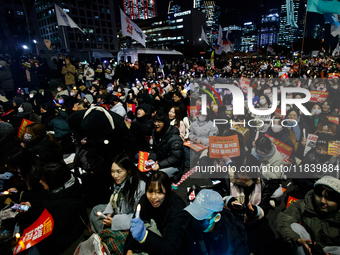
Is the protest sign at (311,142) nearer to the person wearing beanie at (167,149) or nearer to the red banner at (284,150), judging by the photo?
A: the red banner at (284,150)

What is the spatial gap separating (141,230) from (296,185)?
4.17 meters

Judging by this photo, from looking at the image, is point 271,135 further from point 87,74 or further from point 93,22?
point 93,22

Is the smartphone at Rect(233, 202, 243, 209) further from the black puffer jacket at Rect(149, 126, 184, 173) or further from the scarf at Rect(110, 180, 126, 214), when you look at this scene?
the black puffer jacket at Rect(149, 126, 184, 173)

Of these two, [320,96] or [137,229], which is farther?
[320,96]

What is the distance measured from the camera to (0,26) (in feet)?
122

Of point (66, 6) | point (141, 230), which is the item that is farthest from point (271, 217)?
point (66, 6)

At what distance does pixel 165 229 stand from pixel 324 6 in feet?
39.9

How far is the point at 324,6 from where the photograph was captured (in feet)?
29.4

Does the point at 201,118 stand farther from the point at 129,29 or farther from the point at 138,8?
the point at 138,8

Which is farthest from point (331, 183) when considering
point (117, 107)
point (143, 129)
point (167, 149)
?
point (117, 107)

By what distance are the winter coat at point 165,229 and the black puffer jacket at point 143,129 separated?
2727 mm

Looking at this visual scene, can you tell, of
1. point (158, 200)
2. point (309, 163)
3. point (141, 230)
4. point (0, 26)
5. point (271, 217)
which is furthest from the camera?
point (0, 26)

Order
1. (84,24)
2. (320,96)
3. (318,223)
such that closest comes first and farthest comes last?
(318,223)
(320,96)
(84,24)

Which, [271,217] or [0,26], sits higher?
[0,26]
